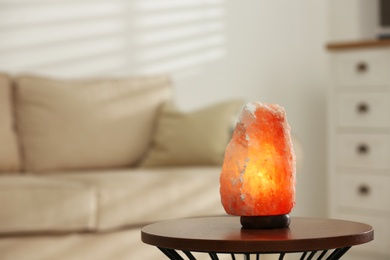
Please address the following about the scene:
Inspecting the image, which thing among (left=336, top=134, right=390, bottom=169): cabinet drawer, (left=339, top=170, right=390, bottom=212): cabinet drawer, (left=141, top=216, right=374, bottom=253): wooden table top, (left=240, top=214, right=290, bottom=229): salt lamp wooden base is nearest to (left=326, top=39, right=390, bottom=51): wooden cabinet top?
(left=336, top=134, right=390, bottom=169): cabinet drawer

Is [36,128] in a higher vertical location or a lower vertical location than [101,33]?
lower

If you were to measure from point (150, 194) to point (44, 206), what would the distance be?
42 centimetres

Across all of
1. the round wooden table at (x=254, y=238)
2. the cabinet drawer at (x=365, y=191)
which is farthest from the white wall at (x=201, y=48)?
the round wooden table at (x=254, y=238)

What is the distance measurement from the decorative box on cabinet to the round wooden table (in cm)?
229

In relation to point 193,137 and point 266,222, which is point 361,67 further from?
point 266,222

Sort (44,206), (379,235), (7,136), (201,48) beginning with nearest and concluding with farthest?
1. (44,206)
2. (7,136)
3. (379,235)
4. (201,48)

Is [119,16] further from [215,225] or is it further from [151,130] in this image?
[215,225]

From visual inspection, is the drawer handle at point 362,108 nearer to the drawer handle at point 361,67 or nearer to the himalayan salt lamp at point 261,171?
the drawer handle at point 361,67

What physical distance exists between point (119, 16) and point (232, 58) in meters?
0.76

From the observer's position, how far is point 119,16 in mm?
4008

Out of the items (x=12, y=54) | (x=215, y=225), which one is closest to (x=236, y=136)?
(x=215, y=225)

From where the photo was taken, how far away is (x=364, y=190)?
4180 millimetres

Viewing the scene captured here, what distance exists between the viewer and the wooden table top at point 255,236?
1.57 meters

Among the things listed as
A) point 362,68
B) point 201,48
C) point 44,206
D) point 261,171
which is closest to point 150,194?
point 44,206
